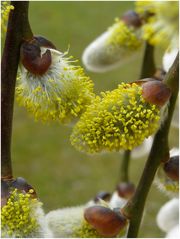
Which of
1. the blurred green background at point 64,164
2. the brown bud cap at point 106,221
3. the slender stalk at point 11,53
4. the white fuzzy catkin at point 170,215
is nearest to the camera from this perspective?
the slender stalk at point 11,53

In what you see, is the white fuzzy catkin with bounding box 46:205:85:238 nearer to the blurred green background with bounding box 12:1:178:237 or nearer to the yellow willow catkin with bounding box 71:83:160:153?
the yellow willow catkin with bounding box 71:83:160:153

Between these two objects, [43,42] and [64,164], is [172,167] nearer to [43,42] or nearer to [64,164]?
→ [43,42]

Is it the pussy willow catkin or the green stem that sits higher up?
the pussy willow catkin

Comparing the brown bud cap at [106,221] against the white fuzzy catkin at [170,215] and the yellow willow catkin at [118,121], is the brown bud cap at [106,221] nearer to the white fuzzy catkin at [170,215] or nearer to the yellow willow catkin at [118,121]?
the yellow willow catkin at [118,121]

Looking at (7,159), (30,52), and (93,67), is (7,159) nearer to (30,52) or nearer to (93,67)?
(30,52)

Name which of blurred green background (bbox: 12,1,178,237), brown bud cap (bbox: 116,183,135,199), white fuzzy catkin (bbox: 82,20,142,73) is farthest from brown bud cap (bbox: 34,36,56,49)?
blurred green background (bbox: 12,1,178,237)

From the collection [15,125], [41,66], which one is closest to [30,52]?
[41,66]

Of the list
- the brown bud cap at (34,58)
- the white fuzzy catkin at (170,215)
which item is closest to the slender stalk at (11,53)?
the brown bud cap at (34,58)
